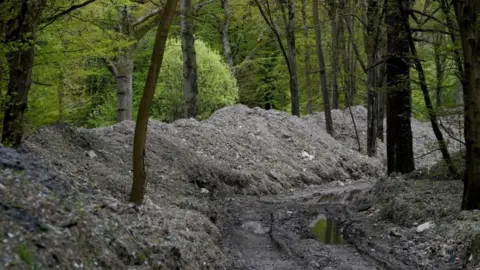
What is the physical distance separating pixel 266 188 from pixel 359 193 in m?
2.81

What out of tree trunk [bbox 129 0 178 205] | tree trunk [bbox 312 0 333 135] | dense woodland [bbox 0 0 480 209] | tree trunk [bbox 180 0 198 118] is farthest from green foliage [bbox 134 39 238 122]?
tree trunk [bbox 129 0 178 205]

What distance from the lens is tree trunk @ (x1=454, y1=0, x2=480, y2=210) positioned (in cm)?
820

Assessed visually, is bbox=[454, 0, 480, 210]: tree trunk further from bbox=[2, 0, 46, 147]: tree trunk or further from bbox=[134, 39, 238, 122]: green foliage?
bbox=[134, 39, 238, 122]: green foliage

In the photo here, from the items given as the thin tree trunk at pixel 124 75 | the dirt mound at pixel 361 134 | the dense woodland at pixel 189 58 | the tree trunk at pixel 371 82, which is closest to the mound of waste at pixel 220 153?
the tree trunk at pixel 371 82

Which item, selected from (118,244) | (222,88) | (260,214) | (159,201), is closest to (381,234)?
(260,214)

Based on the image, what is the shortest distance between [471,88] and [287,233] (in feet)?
12.5

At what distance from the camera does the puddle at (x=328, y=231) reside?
9.38 meters

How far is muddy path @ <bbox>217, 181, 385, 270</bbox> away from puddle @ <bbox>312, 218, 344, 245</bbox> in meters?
0.02

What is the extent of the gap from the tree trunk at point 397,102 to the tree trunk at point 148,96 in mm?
5721

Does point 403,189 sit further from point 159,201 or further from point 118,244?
point 118,244

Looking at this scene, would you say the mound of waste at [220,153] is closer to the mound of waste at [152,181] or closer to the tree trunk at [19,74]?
the mound of waste at [152,181]

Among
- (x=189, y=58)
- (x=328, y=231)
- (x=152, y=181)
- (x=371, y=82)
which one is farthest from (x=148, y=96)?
(x=371, y=82)

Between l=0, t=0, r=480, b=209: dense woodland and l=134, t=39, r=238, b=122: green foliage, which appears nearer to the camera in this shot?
l=0, t=0, r=480, b=209: dense woodland

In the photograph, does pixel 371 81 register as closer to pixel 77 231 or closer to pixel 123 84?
pixel 123 84
